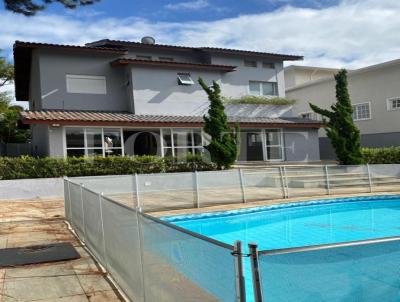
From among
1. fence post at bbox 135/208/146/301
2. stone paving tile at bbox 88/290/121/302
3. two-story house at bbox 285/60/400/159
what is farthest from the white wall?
fence post at bbox 135/208/146/301

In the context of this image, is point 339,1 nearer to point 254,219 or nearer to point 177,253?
point 254,219

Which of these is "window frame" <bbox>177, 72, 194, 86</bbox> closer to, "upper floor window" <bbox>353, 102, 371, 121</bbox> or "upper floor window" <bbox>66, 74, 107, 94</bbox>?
"upper floor window" <bbox>66, 74, 107, 94</bbox>

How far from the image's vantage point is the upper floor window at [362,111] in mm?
28344

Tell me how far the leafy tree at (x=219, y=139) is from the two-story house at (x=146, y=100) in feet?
7.78

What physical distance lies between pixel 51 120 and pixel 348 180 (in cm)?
1292

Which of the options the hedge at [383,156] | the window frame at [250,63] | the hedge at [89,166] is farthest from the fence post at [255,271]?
the window frame at [250,63]

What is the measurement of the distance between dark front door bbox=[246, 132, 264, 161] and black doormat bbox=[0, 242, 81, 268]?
18903mm

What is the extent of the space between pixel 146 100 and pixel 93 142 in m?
4.16

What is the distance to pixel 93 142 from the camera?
21000 millimetres

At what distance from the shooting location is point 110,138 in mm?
21578

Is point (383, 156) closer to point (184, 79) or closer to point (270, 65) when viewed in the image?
point (270, 65)

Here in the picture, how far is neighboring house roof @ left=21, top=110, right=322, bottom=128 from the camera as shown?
19.3 meters

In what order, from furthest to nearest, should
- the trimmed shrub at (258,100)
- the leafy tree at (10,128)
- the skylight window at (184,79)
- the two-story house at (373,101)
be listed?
the leafy tree at (10,128) < the two-story house at (373,101) < the trimmed shrub at (258,100) < the skylight window at (184,79)

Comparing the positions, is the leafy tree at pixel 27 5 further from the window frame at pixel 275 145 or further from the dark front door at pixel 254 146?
the window frame at pixel 275 145
